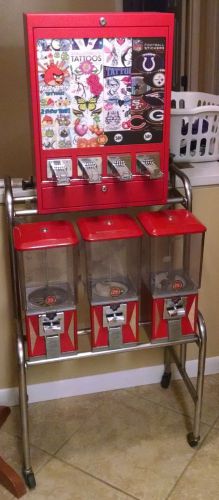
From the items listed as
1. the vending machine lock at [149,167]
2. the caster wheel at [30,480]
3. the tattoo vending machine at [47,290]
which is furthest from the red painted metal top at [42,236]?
the caster wheel at [30,480]

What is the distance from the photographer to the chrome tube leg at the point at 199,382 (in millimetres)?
1502

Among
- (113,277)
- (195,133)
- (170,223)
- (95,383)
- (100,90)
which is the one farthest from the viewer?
(95,383)

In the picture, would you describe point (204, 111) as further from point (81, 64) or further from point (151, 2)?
point (151, 2)

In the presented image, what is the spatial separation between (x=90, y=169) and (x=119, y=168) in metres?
0.08

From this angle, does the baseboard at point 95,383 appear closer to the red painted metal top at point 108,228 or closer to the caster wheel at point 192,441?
the caster wheel at point 192,441

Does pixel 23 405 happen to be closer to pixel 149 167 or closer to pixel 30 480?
pixel 30 480

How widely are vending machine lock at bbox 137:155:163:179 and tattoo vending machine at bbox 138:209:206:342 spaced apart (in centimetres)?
13

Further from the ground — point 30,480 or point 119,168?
point 119,168

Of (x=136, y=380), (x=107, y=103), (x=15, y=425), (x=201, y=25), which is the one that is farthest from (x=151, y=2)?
(x=15, y=425)

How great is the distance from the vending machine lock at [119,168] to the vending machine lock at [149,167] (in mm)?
40

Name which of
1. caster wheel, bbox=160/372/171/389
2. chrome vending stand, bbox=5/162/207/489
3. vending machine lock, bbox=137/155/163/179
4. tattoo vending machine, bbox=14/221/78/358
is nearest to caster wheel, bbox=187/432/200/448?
chrome vending stand, bbox=5/162/207/489

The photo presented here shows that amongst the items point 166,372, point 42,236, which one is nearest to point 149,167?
point 42,236

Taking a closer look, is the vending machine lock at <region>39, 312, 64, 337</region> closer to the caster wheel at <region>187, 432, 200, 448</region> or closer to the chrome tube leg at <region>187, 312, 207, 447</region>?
the chrome tube leg at <region>187, 312, 207, 447</region>

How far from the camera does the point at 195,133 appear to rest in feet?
5.33
